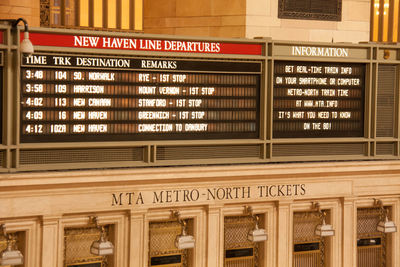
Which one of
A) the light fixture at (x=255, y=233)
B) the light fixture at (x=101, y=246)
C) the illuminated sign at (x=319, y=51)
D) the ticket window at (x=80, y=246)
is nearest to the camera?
the light fixture at (x=101, y=246)

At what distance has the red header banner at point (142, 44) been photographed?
12.8 metres

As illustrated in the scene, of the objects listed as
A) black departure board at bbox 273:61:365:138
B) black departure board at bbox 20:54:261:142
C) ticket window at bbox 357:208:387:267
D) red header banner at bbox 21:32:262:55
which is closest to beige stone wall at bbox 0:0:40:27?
red header banner at bbox 21:32:262:55

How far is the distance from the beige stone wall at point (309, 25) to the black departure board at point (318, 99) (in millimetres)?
2043

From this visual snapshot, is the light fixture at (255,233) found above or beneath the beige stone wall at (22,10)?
beneath

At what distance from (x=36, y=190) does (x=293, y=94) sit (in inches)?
190

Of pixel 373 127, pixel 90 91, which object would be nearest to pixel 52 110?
pixel 90 91

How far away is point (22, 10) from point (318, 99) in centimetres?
567

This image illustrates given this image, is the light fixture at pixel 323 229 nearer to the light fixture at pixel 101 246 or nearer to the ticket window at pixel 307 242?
the ticket window at pixel 307 242

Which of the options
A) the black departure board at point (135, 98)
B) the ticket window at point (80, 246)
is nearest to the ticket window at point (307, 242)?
the black departure board at point (135, 98)

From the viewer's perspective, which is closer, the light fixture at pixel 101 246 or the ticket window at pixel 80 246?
the light fixture at pixel 101 246

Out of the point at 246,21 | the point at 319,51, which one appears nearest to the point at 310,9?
the point at 246,21

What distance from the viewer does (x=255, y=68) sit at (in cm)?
1459

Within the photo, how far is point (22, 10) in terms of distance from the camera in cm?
1636

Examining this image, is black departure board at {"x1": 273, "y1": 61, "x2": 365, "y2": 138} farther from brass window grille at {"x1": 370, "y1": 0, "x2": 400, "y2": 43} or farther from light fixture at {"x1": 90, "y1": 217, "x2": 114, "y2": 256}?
brass window grille at {"x1": 370, "y1": 0, "x2": 400, "y2": 43}
